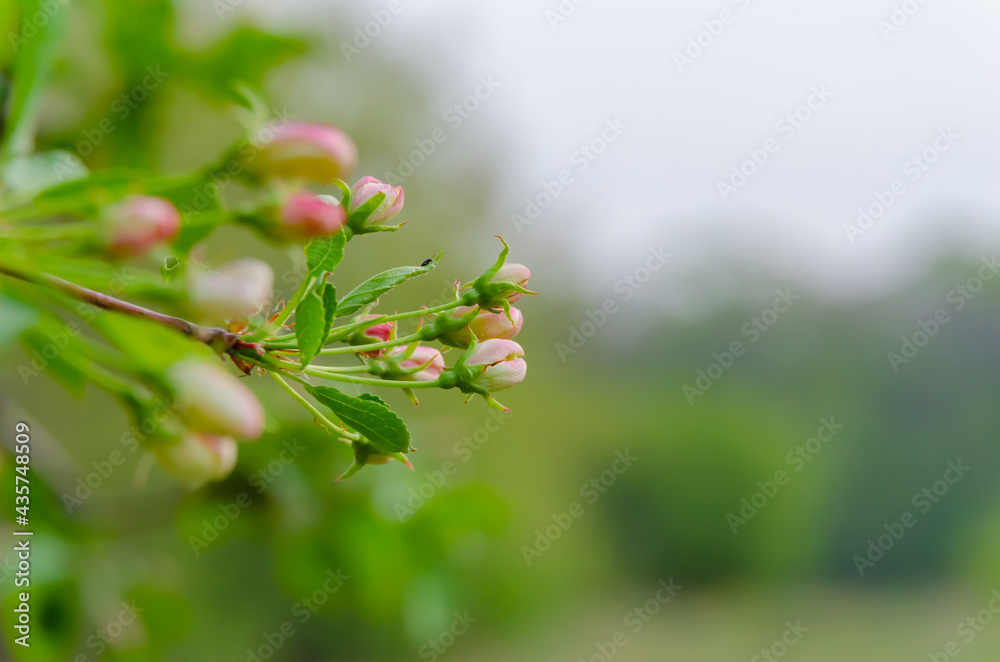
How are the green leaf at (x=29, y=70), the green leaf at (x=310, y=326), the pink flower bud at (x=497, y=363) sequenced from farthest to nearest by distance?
the green leaf at (x=29, y=70) < the pink flower bud at (x=497, y=363) < the green leaf at (x=310, y=326)

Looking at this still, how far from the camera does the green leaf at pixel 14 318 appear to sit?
53 cm

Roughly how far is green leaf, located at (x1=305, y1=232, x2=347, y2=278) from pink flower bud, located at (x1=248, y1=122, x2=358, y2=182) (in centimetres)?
8

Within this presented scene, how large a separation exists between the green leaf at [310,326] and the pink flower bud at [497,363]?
0.12 m

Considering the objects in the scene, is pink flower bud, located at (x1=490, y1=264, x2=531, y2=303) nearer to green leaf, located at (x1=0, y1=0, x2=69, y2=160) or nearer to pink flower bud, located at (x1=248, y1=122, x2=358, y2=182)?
pink flower bud, located at (x1=248, y1=122, x2=358, y2=182)

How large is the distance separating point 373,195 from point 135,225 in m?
0.14

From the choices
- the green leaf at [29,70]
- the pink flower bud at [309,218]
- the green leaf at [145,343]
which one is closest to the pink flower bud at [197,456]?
the green leaf at [145,343]

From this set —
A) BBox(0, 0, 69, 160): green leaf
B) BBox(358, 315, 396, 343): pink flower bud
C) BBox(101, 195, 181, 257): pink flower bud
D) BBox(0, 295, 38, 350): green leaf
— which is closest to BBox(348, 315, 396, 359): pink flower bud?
BBox(358, 315, 396, 343): pink flower bud

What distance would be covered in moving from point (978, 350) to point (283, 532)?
16747 millimetres

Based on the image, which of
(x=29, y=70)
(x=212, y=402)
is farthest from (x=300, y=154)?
(x=29, y=70)

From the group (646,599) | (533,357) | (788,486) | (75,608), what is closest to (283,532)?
(75,608)

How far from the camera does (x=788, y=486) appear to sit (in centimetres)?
1434

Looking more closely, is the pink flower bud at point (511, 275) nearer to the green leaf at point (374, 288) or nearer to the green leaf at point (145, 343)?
the green leaf at point (374, 288)

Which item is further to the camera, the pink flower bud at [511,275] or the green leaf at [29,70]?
the green leaf at [29,70]

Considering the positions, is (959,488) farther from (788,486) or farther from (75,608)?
(75,608)
